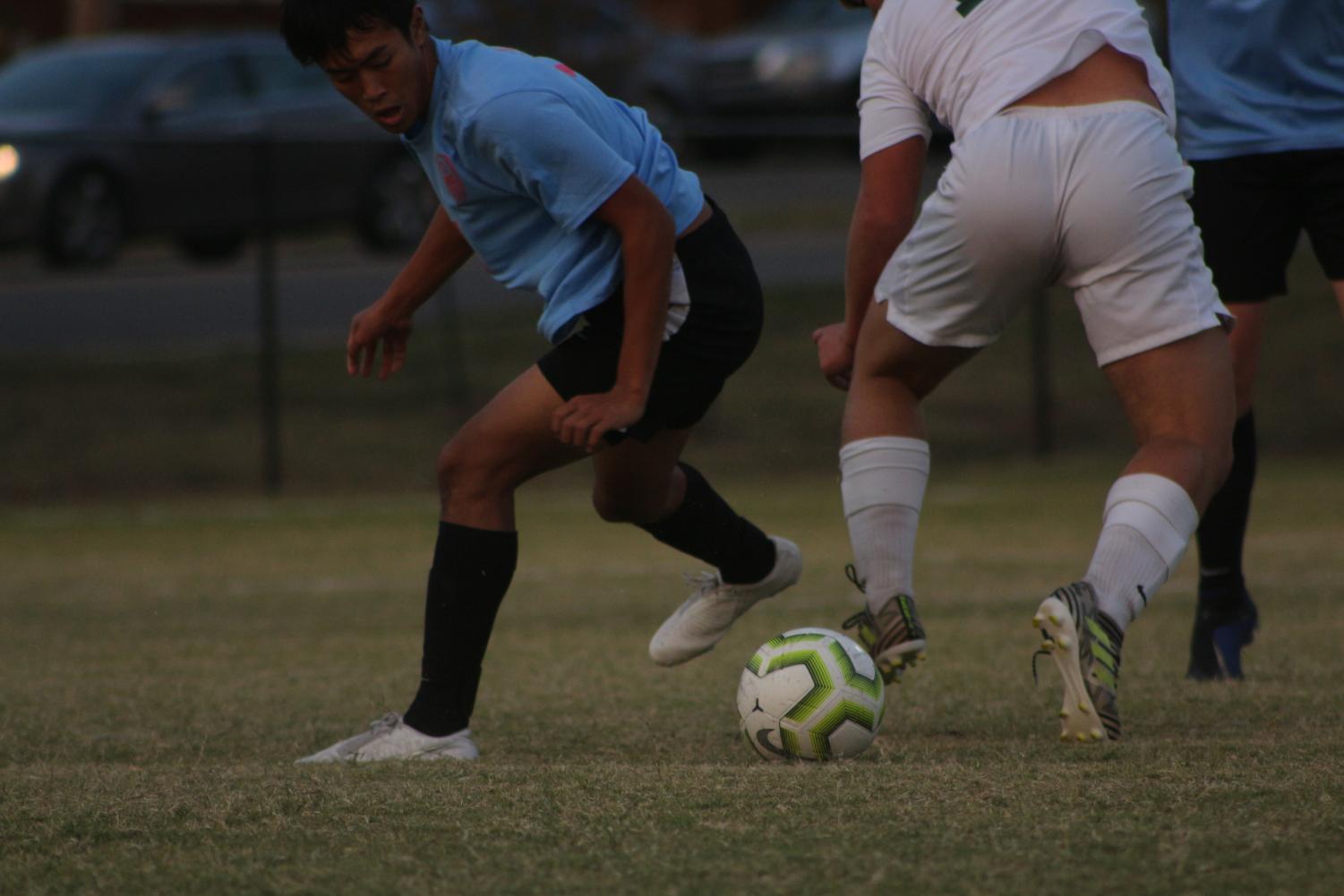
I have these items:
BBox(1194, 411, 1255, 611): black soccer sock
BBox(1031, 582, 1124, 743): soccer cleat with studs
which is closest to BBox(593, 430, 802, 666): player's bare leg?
BBox(1194, 411, 1255, 611): black soccer sock

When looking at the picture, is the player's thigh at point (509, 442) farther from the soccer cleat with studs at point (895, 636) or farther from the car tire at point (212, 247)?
the car tire at point (212, 247)

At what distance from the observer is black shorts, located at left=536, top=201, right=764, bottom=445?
3996 millimetres

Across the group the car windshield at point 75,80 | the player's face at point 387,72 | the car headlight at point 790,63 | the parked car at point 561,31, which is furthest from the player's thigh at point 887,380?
the car headlight at point 790,63

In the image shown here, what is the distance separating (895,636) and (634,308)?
34.2 inches

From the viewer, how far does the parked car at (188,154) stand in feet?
42.8

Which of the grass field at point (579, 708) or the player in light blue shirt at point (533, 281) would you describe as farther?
the player in light blue shirt at point (533, 281)

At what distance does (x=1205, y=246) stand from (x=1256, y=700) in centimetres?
123

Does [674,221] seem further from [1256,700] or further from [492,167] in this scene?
[1256,700]

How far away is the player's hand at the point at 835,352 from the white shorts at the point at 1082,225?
535 mm

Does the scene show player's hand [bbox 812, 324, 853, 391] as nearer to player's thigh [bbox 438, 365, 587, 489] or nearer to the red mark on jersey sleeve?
player's thigh [bbox 438, 365, 587, 489]

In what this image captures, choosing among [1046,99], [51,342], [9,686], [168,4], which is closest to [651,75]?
[51,342]

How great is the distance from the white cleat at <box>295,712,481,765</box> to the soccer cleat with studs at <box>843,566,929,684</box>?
3.04 feet

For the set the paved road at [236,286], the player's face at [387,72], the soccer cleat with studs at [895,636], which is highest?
the player's face at [387,72]

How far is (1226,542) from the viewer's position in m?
4.92
